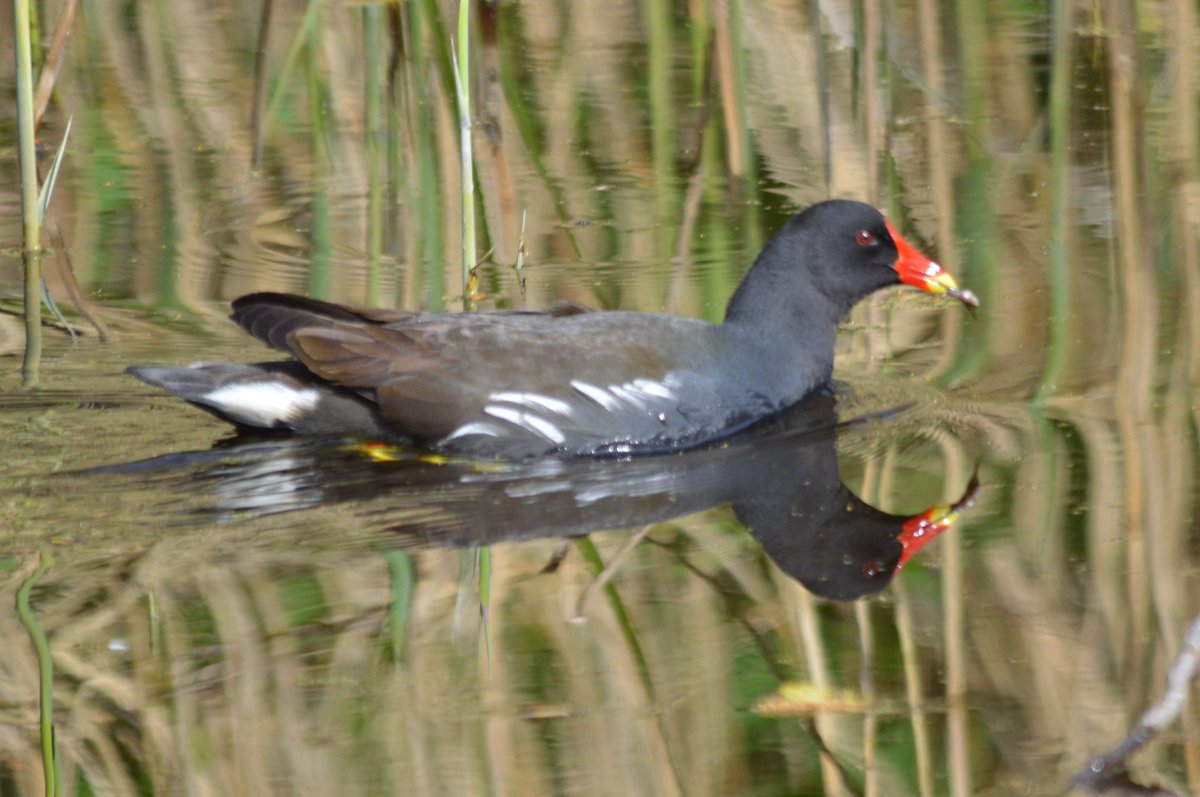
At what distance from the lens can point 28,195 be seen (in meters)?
6.05

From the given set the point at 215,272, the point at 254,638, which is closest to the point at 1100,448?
the point at 254,638

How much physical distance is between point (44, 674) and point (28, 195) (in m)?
2.86

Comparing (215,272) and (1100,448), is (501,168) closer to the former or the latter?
(215,272)

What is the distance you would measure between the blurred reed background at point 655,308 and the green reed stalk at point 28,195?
0.10 metres

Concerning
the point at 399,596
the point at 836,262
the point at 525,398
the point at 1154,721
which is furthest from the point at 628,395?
the point at 1154,721

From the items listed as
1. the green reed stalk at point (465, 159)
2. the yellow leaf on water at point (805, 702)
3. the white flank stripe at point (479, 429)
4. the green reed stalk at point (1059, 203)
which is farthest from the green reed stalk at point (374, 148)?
the yellow leaf on water at point (805, 702)

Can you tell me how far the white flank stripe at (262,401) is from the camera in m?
5.20

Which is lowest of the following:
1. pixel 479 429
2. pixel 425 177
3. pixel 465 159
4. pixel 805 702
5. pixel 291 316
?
pixel 805 702

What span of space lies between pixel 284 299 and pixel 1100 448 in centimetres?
243

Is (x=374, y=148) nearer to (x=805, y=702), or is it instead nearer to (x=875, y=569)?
(x=875, y=569)

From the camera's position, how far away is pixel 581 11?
32.9 feet

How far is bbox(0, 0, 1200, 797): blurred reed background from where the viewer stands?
3393 mm

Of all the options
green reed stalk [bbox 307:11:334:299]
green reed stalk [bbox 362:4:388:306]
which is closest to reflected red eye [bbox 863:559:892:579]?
green reed stalk [bbox 307:11:334:299]

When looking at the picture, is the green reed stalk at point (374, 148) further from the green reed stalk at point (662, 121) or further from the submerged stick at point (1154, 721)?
the submerged stick at point (1154, 721)
